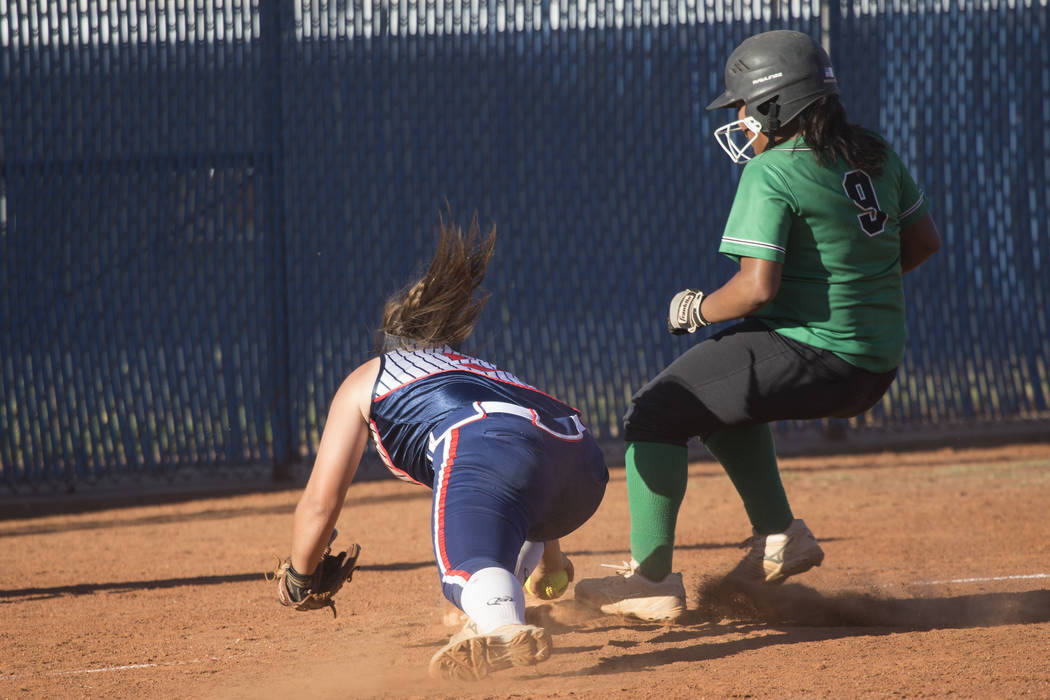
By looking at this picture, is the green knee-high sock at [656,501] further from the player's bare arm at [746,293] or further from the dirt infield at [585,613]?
the player's bare arm at [746,293]

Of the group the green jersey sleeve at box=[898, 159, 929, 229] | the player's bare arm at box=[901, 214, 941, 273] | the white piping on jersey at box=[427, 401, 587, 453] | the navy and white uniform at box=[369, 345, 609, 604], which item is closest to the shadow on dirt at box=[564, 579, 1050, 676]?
the navy and white uniform at box=[369, 345, 609, 604]

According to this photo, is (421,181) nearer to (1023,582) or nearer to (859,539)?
(859,539)

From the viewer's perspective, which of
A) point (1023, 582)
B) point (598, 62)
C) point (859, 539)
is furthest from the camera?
point (598, 62)

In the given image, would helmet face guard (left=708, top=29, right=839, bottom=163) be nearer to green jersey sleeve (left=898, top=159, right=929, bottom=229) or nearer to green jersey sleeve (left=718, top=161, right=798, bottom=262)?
green jersey sleeve (left=718, top=161, right=798, bottom=262)

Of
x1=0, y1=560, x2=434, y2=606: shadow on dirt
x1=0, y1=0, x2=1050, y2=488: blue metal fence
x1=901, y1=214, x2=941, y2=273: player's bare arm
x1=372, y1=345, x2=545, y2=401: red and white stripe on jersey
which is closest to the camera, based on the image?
x1=372, y1=345, x2=545, y2=401: red and white stripe on jersey

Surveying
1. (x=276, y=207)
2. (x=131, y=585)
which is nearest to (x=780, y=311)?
(x=131, y=585)

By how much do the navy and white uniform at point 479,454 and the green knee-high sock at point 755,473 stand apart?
0.69 meters

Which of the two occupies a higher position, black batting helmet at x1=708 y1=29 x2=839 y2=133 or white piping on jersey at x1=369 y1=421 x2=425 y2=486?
black batting helmet at x1=708 y1=29 x2=839 y2=133

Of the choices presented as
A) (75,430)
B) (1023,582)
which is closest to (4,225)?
(75,430)

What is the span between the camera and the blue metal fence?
6.98 meters

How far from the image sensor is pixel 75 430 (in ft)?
23.0

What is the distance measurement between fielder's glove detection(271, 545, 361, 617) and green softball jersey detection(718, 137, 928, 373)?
1.50m

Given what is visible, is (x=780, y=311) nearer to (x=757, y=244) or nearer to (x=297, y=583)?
(x=757, y=244)

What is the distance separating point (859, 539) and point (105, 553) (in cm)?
359
